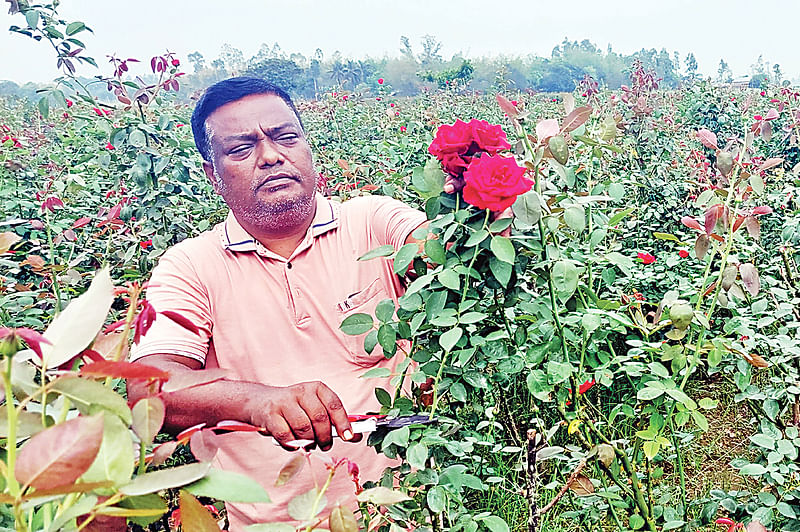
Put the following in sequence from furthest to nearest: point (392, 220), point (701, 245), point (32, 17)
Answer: point (32, 17) < point (392, 220) < point (701, 245)

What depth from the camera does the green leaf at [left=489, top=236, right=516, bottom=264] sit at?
95 cm

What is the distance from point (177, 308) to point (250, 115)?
56 centimetres

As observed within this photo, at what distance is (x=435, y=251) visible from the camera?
1.02 metres

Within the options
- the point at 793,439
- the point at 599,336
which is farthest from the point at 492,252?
the point at 793,439

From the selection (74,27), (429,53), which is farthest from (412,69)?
(74,27)

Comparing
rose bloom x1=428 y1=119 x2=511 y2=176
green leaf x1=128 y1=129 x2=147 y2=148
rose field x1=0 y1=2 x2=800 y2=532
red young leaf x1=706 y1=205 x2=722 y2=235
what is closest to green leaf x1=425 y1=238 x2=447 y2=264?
rose field x1=0 y1=2 x2=800 y2=532

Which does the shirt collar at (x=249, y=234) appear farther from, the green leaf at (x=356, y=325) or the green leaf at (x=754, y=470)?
the green leaf at (x=754, y=470)

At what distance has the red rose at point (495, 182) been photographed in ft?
3.08

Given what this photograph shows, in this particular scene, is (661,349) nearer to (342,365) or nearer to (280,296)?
(342,365)

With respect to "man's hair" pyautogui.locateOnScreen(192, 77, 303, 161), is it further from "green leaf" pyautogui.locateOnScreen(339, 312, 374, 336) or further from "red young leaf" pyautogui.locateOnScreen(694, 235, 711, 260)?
"red young leaf" pyautogui.locateOnScreen(694, 235, 711, 260)

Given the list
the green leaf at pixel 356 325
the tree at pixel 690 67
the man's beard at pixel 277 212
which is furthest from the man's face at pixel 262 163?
the tree at pixel 690 67

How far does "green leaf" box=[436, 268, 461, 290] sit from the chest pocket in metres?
0.70

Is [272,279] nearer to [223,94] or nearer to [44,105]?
[223,94]

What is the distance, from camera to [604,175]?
369 centimetres
